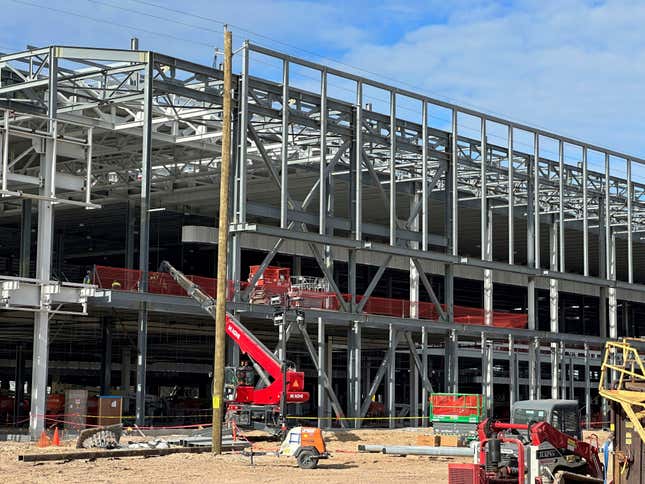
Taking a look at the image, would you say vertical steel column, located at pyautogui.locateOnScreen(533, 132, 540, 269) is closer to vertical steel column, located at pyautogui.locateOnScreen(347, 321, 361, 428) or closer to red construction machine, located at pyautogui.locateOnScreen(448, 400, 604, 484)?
vertical steel column, located at pyautogui.locateOnScreen(347, 321, 361, 428)

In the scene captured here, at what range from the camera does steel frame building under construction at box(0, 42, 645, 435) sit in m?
40.0

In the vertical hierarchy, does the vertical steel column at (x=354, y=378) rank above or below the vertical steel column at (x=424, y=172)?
below

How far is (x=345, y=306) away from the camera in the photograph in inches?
1841

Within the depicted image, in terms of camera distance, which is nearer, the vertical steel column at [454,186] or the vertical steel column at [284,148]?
the vertical steel column at [284,148]

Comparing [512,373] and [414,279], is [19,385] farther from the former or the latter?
[512,373]

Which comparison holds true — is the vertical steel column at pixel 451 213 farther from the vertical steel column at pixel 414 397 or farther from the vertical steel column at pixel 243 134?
the vertical steel column at pixel 243 134

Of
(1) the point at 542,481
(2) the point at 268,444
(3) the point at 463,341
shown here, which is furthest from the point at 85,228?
(1) the point at 542,481

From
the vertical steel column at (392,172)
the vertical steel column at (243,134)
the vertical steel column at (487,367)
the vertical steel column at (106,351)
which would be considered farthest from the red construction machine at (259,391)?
the vertical steel column at (487,367)

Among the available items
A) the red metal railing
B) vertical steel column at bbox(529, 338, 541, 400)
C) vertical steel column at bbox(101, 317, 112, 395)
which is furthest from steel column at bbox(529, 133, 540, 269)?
vertical steel column at bbox(101, 317, 112, 395)

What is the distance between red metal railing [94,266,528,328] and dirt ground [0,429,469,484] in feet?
23.0

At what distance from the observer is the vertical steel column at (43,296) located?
36438 millimetres

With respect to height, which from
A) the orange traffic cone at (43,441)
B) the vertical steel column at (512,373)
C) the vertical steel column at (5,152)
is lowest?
the orange traffic cone at (43,441)

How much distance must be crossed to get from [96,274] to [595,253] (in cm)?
4963

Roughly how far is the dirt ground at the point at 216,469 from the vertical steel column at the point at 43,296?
5.68ft
